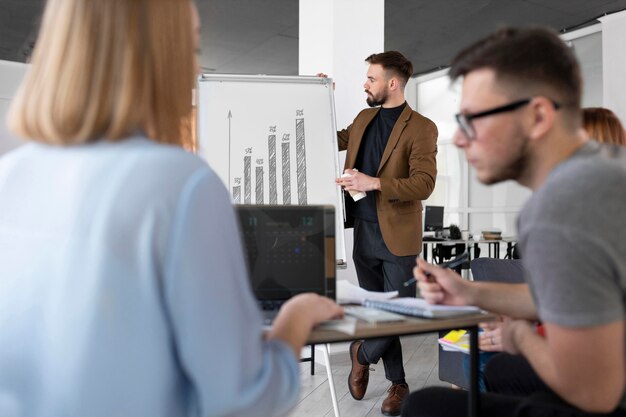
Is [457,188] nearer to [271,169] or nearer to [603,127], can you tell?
[271,169]

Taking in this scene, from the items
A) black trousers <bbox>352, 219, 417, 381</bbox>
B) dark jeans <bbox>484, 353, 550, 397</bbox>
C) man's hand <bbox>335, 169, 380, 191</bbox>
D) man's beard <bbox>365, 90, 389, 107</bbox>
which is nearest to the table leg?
dark jeans <bbox>484, 353, 550, 397</bbox>

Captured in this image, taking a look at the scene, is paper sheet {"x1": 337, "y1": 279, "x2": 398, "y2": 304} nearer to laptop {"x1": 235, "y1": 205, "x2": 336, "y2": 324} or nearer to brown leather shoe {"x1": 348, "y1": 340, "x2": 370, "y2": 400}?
laptop {"x1": 235, "y1": 205, "x2": 336, "y2": 324}

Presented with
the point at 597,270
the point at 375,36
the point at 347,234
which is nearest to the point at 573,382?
the point at 597,270

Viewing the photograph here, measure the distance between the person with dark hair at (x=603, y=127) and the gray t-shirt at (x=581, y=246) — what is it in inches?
42.3

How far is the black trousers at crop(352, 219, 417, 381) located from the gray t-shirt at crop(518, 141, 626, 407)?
218cm

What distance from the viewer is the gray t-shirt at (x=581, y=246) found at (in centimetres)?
93

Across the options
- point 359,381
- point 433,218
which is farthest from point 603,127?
point 433,218

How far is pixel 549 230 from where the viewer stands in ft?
3.16

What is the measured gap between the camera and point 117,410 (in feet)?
2.58

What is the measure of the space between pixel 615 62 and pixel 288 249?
6.40 metres

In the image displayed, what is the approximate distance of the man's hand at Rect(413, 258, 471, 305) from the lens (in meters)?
1.49

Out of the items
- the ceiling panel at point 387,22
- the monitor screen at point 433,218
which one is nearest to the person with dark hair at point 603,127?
the ceiling panel at point 387,22

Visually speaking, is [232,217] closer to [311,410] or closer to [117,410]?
[117,410]

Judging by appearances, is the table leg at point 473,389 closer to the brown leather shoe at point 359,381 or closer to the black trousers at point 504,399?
the black trousers at point 504,399
